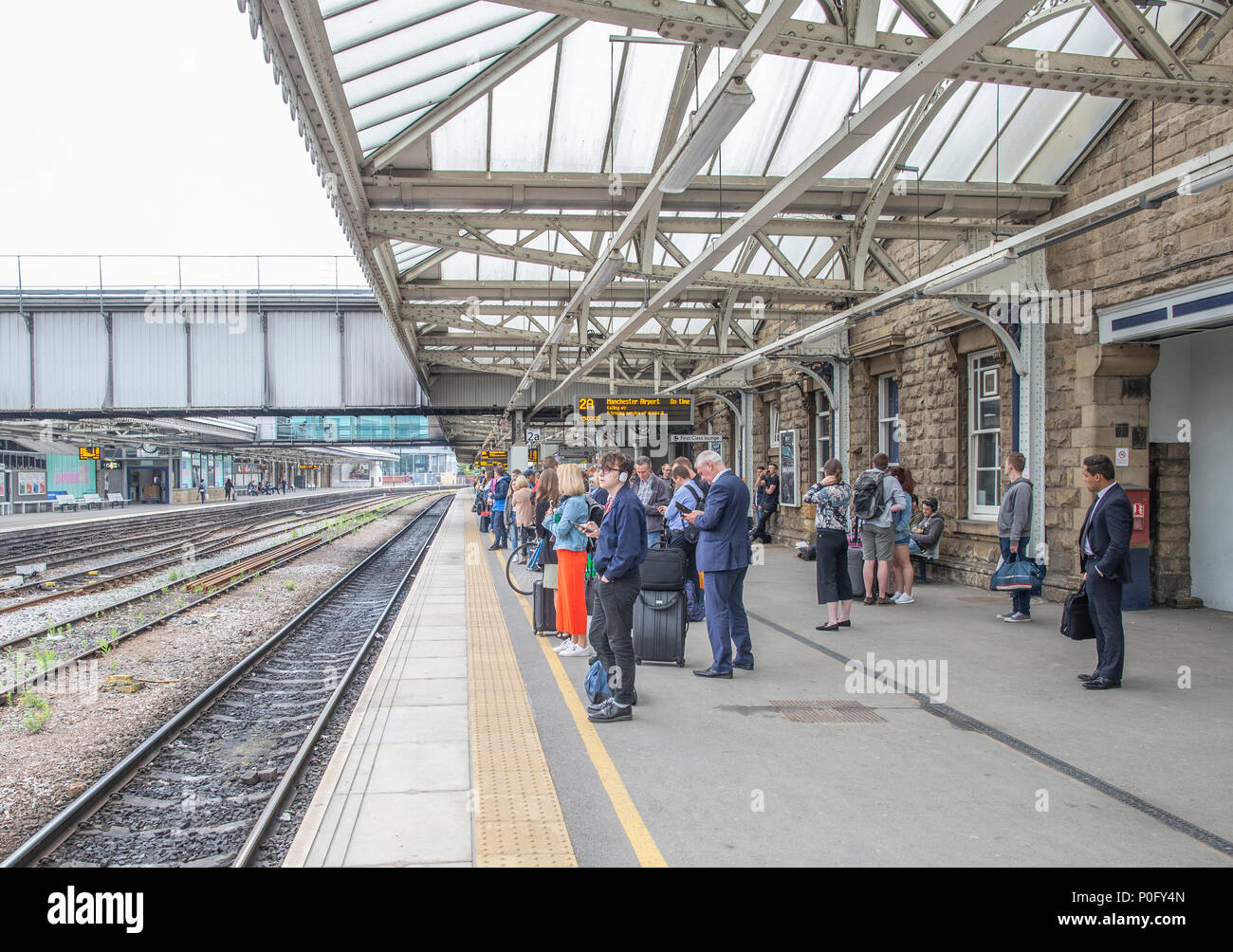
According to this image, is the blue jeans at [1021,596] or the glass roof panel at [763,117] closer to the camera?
the blue jeans at [1021,596]

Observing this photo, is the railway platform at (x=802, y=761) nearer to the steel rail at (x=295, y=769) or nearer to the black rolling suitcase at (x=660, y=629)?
the black rolling suitcase at (x=660, y=629)

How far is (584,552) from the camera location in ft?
27.3

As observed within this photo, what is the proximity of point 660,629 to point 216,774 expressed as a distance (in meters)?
3.72

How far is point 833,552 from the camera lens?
9.08 metres

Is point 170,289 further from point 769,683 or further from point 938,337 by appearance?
point 769,683

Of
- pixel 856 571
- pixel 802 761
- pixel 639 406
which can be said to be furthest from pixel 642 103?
pixel 639 406

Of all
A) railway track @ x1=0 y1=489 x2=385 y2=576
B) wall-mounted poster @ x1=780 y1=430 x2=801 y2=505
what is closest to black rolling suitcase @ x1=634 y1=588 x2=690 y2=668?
wall-mounted poster @ x1=780 y1=430 x2=801 y2=505

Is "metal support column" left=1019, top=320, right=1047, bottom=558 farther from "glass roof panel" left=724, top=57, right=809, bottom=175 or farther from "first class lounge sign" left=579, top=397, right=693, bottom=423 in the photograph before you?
"first class lounge sign" left=579, top=397, right=693, bottom=423

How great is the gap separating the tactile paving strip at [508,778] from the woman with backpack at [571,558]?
652 mm

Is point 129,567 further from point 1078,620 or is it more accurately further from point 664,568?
point 1078,620

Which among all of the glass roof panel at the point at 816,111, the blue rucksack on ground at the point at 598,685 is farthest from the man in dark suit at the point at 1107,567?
the glass roof panel at the point at 816,111

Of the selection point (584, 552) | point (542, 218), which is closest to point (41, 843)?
point (584, 552)

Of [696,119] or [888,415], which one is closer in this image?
[696,119]

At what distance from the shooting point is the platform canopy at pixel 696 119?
5785 millimetres
